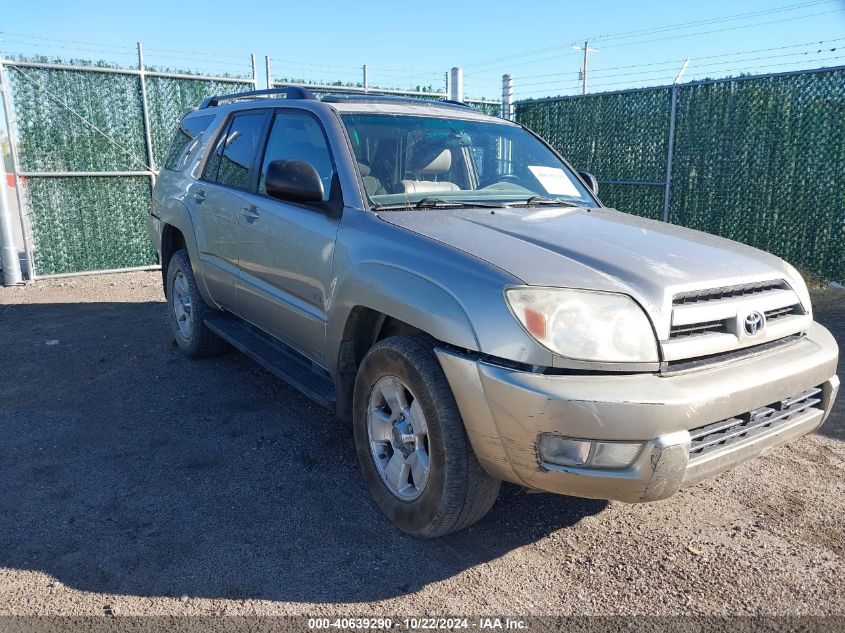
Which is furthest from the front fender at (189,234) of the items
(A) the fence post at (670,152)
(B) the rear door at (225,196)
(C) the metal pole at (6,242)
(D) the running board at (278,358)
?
(A) the fence post at (670,152)

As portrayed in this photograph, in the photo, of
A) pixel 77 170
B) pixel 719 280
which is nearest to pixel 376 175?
pixel 719 280

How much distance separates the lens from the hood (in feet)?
8.55

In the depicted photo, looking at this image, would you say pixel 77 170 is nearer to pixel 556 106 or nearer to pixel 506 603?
pixel 556 106

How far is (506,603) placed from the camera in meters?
2.64

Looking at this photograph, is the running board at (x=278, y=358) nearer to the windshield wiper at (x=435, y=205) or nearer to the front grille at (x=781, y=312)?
the windshield wiper at (x=435, y=205)

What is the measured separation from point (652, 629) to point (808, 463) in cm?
195

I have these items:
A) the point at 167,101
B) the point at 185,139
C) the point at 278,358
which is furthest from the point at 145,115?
the point at 278,358

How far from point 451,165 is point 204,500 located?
2284 mm

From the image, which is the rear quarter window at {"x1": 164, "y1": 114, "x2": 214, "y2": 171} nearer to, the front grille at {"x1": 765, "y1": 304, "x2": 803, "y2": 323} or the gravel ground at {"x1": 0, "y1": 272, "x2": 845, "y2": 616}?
the gravel ground at {"x1": 0, "y1": 272, "x2": 845, "y2": 616}

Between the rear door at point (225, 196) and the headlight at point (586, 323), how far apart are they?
8.30ft

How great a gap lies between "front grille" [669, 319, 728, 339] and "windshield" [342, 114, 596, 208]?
1442 millimetres

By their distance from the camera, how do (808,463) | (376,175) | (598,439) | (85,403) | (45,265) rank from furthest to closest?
1. (45,265)
2. (85,403)
3. (808,463)
4. (376,175)
5. (598,439)

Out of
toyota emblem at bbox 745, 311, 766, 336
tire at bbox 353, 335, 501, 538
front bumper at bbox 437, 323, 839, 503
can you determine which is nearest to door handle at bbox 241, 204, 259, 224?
tire at bbox 353, 335, 501, 538

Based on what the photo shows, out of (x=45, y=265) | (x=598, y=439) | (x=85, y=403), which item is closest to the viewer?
(x=598, y=439)
